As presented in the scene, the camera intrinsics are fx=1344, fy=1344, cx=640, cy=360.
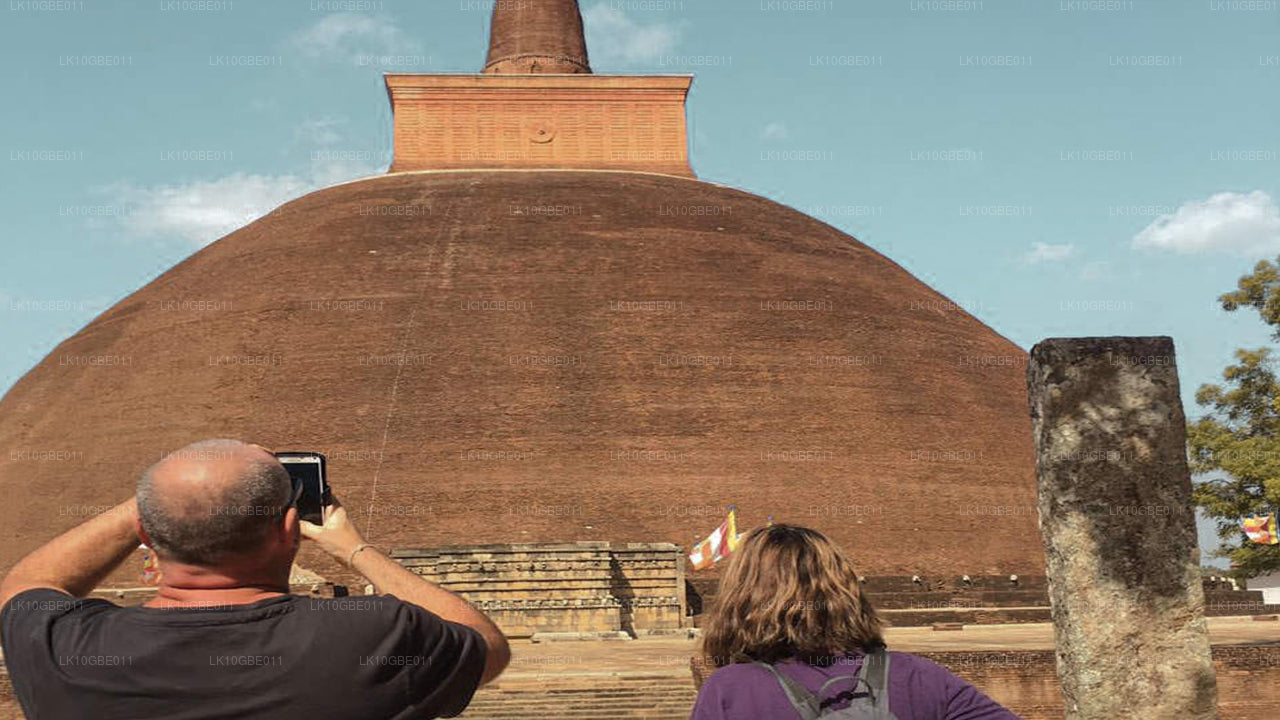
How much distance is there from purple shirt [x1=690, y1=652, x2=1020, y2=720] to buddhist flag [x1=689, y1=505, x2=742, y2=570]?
17.4 metres

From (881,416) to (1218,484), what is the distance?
30.5 ft

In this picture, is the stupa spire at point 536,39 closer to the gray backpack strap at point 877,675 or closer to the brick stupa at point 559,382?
the brick stupa at point 559,382

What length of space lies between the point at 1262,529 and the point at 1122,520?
31.4 feet

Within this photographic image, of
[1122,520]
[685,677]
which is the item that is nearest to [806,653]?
[1122,520]

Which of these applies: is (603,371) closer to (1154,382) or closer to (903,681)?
(1154,382)

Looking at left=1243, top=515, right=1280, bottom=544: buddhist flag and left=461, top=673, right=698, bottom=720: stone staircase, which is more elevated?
left=1243, top=515, right=1280, bottom=544: buddhist flag

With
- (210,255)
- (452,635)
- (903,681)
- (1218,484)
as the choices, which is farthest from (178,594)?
(210,255)

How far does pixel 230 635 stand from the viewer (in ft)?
6.97

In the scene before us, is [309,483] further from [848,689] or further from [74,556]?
[848,689]

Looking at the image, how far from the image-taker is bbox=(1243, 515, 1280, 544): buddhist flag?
14.1 meters

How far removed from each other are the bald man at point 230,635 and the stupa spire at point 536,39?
3074 centimetres

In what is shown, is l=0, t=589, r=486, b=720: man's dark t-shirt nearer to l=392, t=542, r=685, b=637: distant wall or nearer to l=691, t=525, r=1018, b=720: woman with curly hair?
l=691, t=525, r=1018, b=720: woman with curly hair

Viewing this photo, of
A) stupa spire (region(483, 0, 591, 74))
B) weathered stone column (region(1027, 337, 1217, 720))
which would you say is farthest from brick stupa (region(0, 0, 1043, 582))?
weathered stone column (region(1027, 337, 1217, 720))

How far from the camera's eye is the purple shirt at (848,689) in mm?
2275
